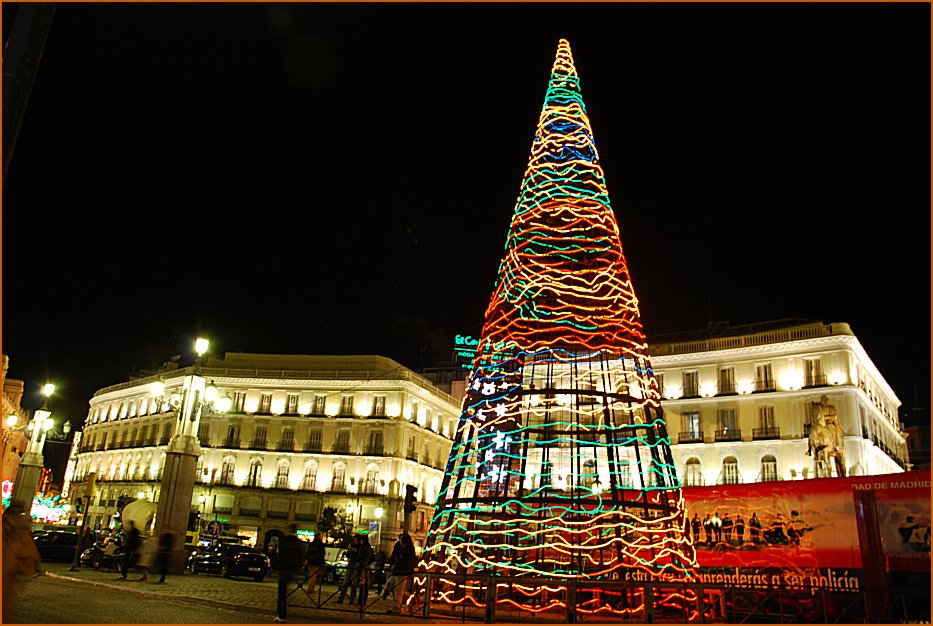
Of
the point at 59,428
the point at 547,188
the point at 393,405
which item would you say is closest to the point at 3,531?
the point at 547,188

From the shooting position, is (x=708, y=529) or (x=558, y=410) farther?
(x=708, y=529)

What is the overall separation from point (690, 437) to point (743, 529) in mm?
23831

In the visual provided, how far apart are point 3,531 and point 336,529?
38.4m

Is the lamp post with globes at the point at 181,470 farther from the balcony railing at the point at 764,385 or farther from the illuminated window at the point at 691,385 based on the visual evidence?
the balcony railing at the point at 764,385

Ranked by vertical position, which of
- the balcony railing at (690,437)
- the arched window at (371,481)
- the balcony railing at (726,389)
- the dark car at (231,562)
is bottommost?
the dark car at (231,562)

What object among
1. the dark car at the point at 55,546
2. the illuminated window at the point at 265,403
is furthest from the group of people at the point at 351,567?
the illuminated window at the point at 265,403

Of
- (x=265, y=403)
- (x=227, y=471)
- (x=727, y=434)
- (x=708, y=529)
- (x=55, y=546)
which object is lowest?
(x=55, y=546)

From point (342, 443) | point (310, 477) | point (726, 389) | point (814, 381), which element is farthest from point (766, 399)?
point (310, 477)

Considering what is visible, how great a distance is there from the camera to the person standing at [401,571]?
480 inches

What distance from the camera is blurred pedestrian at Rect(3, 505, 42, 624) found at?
244 inches

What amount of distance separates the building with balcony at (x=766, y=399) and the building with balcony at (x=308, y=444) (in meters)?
17.7

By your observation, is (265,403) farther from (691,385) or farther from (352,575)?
(352,575)

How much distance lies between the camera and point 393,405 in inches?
1853

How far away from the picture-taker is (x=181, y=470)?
16938 millimetres
